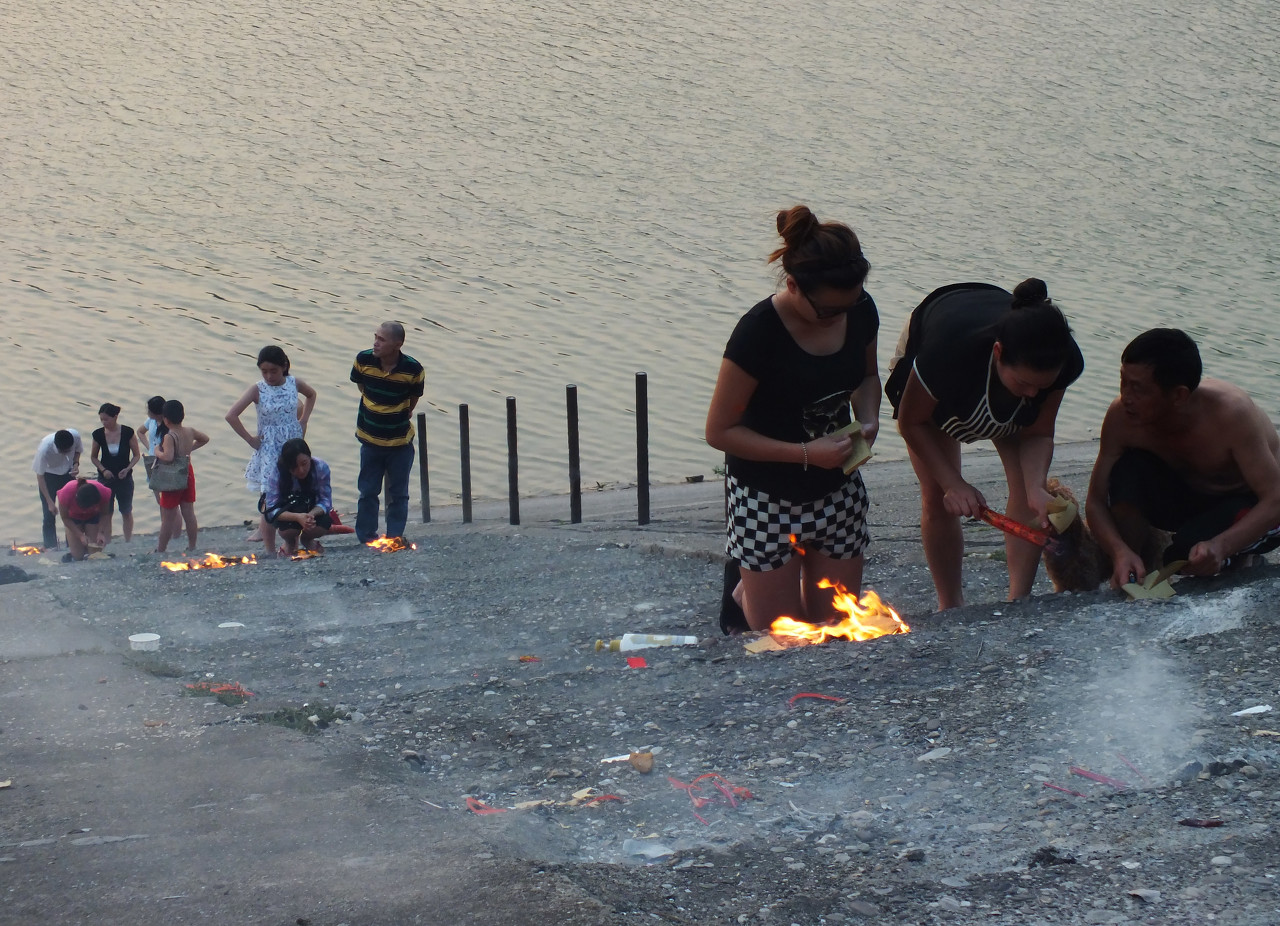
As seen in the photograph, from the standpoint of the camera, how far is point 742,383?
4531mm

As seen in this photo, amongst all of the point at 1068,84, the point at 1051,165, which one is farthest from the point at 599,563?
the point at 1068,84

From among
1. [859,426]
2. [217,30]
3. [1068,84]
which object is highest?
[217,30]

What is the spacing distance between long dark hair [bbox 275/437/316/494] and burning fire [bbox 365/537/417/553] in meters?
0.67

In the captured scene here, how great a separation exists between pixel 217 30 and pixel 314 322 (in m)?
14.1

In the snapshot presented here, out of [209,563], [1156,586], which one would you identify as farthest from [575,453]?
[1156,586]

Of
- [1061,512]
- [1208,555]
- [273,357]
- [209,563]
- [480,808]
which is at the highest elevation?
[273,357]

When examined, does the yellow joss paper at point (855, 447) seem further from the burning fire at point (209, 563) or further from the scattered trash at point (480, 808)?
the burning fire at point (209, 563)

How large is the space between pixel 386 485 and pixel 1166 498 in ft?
20.3

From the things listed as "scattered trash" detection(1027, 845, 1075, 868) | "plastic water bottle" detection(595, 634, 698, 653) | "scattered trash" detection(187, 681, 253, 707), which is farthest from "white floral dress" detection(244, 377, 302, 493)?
"scattered trash" detection(1027, 845, 1075, 868)

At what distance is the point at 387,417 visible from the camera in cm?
957

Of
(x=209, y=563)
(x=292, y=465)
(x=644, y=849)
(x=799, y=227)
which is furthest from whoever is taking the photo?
(x=292, y=465)

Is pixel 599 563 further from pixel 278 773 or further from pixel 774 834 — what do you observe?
pixel 774 834

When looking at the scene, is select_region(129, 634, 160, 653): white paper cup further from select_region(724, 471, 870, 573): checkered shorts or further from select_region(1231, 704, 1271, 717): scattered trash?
select_region(1231, 704, 1271, 717): scattered trash

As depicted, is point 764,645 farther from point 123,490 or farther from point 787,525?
point 123,490
